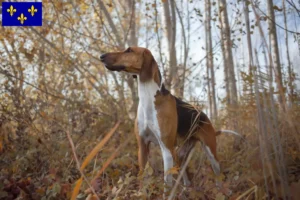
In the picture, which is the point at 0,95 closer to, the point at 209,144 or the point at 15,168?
the point at 15,168

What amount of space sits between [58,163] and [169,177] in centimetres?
153

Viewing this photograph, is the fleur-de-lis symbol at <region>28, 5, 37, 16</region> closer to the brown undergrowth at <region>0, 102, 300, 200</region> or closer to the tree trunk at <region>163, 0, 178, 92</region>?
the brown undergrowth at <region>0, 102, 300, 200</region>

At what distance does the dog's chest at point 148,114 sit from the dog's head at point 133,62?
0.38 feet

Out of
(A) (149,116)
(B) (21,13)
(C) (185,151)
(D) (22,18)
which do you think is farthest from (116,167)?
(B) (21,13)

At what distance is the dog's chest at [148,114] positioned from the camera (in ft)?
11.5

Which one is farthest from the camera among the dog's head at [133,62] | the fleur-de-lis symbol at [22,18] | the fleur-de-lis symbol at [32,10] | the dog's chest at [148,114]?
the fleur-de-lis symbol at [32,10]

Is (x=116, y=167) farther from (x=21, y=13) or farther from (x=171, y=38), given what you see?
(x=171, y=38)

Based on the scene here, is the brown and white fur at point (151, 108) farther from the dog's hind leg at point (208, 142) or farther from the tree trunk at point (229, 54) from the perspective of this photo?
the tree trunk at point (229, 54)

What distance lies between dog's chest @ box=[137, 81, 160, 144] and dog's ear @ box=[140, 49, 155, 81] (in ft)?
0.25

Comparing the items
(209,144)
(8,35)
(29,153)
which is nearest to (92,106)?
(8,35)

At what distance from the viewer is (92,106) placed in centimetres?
707

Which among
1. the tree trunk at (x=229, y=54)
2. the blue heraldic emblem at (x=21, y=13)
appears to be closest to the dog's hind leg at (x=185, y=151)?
the tree trunk at (x=229, y=54)

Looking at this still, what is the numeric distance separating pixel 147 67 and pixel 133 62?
0.62 ft

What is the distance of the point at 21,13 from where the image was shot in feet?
19.2
